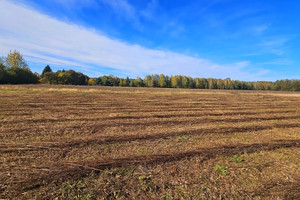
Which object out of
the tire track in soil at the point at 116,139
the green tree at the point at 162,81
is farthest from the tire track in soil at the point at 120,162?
the green tree at the point at 162,81

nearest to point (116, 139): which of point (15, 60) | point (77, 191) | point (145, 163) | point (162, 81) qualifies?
point (145, 163)

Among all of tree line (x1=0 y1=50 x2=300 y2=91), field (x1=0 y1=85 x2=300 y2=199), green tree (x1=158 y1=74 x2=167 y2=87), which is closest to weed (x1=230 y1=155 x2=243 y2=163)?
field (x1=0 y1=85 x2=300 y2=199)

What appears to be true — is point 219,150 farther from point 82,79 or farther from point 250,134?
point 82,79

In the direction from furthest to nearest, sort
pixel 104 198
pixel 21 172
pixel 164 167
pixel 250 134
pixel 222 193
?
pixel 250 134, pixel 164 167, pixel 21 172, pixel 222 193, pixel 104 198

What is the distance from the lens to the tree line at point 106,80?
46.8 m

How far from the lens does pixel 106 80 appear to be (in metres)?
87.9

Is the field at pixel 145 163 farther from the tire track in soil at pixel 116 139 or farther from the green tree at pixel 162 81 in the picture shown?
the green tree at pixel 162 81

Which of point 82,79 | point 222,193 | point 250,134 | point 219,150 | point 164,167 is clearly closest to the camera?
point 222,193

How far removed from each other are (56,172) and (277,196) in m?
5.15

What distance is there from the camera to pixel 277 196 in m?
2.93

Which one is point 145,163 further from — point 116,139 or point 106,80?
point 106,80

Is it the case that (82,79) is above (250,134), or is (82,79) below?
above

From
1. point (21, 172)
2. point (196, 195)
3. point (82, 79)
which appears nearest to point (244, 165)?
point (196, 195)

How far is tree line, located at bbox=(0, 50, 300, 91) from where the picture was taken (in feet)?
154
